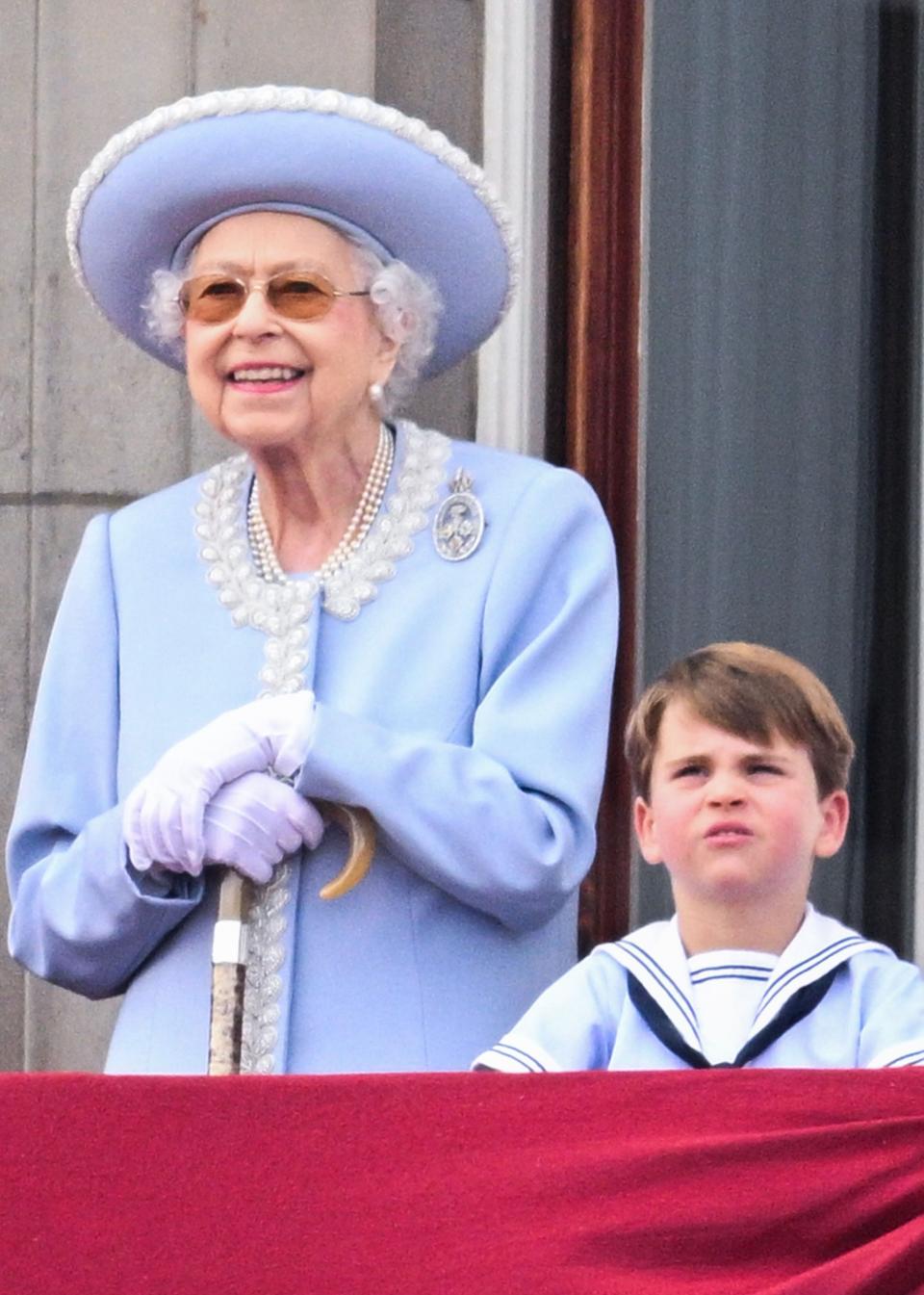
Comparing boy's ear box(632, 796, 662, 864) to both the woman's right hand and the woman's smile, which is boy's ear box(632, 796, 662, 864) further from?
the woman's smile

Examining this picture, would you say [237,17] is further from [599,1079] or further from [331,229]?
[599,1079]

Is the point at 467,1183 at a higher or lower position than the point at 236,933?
lower

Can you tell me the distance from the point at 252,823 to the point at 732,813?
61 cm

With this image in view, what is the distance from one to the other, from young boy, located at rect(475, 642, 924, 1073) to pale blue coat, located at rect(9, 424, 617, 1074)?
0.31m

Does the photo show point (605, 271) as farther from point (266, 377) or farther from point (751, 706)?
point (751, 706)

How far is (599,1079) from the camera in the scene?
221 centimetres

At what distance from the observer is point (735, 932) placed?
2.66 meters

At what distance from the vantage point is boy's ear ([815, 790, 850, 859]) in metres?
2.73

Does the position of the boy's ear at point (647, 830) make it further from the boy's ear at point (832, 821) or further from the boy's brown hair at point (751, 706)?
the boy's ear at point (832, 821)

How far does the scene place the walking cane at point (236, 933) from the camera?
2.98 meters

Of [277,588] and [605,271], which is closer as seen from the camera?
[277,588]

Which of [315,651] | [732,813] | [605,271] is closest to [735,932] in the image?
[732,813]

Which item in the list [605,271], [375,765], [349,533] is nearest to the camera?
[375,765]

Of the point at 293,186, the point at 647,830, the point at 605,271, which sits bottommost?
the point at 647,830
